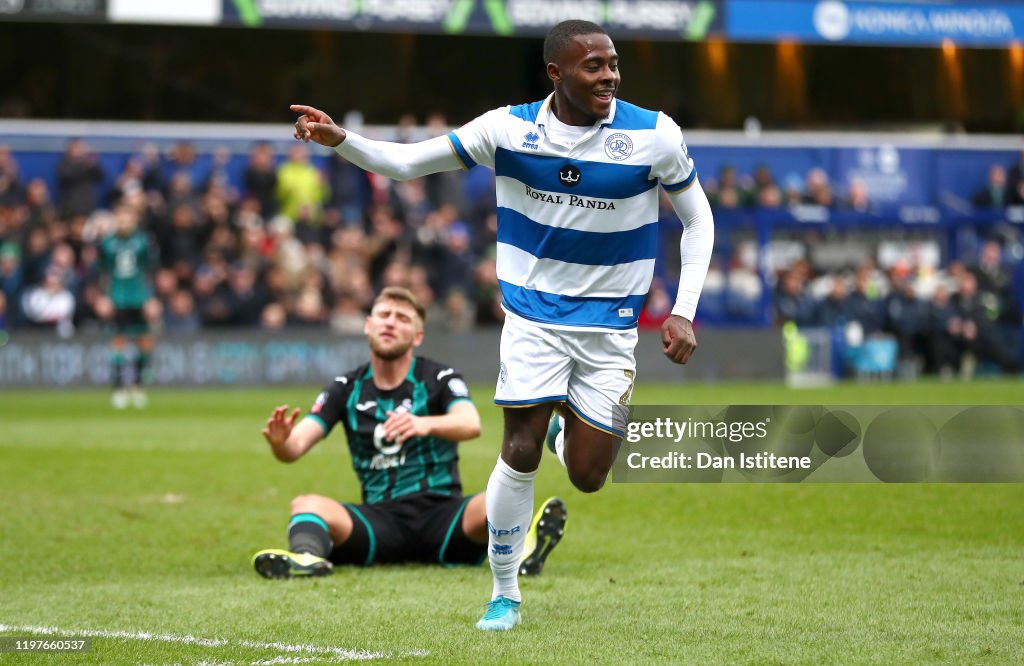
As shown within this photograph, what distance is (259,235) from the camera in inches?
929

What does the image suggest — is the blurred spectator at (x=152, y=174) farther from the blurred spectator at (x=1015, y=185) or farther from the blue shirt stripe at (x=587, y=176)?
the blue shirt stripe at (x=587, y=176)

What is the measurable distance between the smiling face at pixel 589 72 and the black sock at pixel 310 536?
8.40 feet

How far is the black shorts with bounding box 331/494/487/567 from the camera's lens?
7.36 meters

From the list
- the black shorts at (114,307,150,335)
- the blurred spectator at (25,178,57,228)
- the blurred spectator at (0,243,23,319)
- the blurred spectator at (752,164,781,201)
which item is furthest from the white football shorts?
the blurred spectator at (752,164,781,201)

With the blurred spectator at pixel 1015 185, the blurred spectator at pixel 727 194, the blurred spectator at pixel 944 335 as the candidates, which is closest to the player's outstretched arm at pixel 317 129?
the blurred spectator at pixel 727 194

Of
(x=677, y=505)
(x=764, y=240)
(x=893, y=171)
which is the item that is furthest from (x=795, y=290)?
(x=677, y=505)

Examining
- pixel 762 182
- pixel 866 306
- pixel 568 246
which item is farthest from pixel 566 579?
pixel 762 182

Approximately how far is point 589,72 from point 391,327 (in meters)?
2.04

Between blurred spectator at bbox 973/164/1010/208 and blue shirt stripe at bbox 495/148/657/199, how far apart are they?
24.7 m

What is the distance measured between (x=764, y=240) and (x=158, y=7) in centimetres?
1142

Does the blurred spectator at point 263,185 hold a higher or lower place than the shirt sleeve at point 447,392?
higher

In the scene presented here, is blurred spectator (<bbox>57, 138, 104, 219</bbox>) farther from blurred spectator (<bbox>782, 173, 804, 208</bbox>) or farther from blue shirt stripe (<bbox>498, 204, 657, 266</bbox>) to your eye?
blue shirt stripe (<bbox>498, 204, 657, 266</bbox>)

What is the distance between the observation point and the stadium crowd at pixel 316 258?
74.1 feet

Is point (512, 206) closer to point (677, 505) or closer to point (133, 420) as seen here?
point (677, 505)
